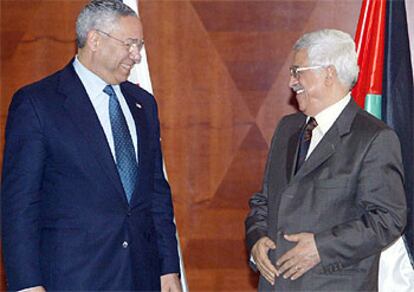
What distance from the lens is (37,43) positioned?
402 centimetres

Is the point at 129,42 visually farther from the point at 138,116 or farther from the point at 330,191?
the point at 330,191

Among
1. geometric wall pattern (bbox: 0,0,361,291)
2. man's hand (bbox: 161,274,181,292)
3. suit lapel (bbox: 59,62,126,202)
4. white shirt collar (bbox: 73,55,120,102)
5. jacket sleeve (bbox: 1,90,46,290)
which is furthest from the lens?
geometric wall pattern (bbox: 0,0,361,291)

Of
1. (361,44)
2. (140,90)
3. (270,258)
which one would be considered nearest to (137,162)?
(140,90)

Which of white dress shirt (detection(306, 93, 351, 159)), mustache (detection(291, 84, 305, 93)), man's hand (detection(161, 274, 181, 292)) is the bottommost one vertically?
man's hand (detection(161, 274, 181, 292))

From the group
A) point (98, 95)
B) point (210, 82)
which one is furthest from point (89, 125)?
point (210, 82)

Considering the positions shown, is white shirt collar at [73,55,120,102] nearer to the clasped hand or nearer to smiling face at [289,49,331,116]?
smiling face at [289,49,331,116]

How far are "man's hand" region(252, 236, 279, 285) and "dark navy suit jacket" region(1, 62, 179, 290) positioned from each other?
0.38 metres

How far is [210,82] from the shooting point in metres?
3.95

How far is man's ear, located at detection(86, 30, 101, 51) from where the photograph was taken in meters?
2.51

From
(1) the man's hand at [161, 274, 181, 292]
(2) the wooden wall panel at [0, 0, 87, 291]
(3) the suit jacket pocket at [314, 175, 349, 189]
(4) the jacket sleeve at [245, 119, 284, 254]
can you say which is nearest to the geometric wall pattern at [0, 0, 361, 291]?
(2) the wooden wall panel at [0, 0, 87, 291]

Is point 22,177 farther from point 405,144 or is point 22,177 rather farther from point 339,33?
point 405,144

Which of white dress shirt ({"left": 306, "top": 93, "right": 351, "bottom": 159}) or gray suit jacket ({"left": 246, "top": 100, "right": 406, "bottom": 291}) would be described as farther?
white dress shirt ({"left": 306, "top": 93, "right": 351, "bottom": 159})

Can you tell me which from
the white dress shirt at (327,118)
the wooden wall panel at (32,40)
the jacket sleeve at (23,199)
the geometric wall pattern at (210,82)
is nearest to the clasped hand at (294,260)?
the white dress shirt at (327,118)

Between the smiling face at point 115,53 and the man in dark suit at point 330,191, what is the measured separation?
562mm
